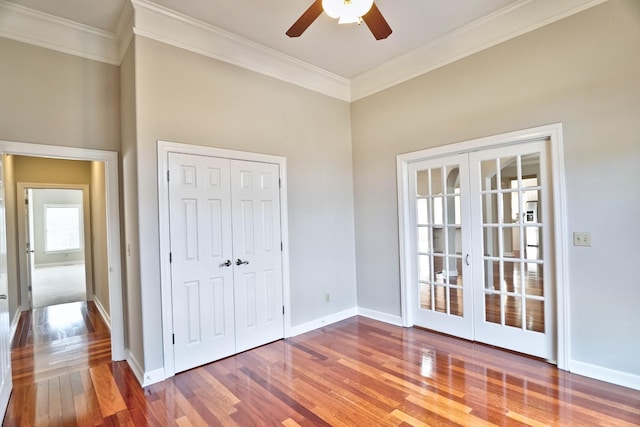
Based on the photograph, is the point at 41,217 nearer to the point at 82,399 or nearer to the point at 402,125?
the point at 82,399

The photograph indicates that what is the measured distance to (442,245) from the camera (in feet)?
12.3

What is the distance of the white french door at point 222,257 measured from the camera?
303 cm

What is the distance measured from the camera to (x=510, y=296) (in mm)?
3211

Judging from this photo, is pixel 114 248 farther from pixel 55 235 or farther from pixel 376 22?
pixel 55 235

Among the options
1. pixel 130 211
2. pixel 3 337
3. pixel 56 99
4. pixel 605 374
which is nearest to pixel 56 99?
pixel 56 99

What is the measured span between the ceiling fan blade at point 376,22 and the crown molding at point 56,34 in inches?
102

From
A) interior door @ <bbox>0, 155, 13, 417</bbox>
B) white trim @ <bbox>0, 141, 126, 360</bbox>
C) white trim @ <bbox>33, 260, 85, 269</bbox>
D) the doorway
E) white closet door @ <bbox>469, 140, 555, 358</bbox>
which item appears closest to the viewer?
interior door @ <bbox>0, 155, 13, 417</bbox>

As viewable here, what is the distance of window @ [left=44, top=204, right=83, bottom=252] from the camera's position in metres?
10.6

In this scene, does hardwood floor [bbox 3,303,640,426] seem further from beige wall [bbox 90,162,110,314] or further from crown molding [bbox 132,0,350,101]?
crown molding [bbox 132,0,350,101]

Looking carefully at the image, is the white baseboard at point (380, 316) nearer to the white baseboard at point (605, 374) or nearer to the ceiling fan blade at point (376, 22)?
the white baseboard at point (605, 374)

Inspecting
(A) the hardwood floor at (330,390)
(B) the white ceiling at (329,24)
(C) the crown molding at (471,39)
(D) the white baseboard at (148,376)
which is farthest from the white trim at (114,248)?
(C) the crown molding at (471,39)

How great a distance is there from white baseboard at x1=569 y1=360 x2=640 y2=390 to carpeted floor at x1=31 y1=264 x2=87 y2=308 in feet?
24.3

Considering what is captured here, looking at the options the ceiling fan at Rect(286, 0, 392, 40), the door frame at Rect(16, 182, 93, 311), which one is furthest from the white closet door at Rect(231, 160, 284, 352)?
the door frame at Rect(16, 182, 93, 311)

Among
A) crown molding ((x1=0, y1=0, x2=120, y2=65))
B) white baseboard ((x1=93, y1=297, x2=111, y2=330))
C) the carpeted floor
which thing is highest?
crown molding ((x1=0, y1=0, x2=120, y2=65))
